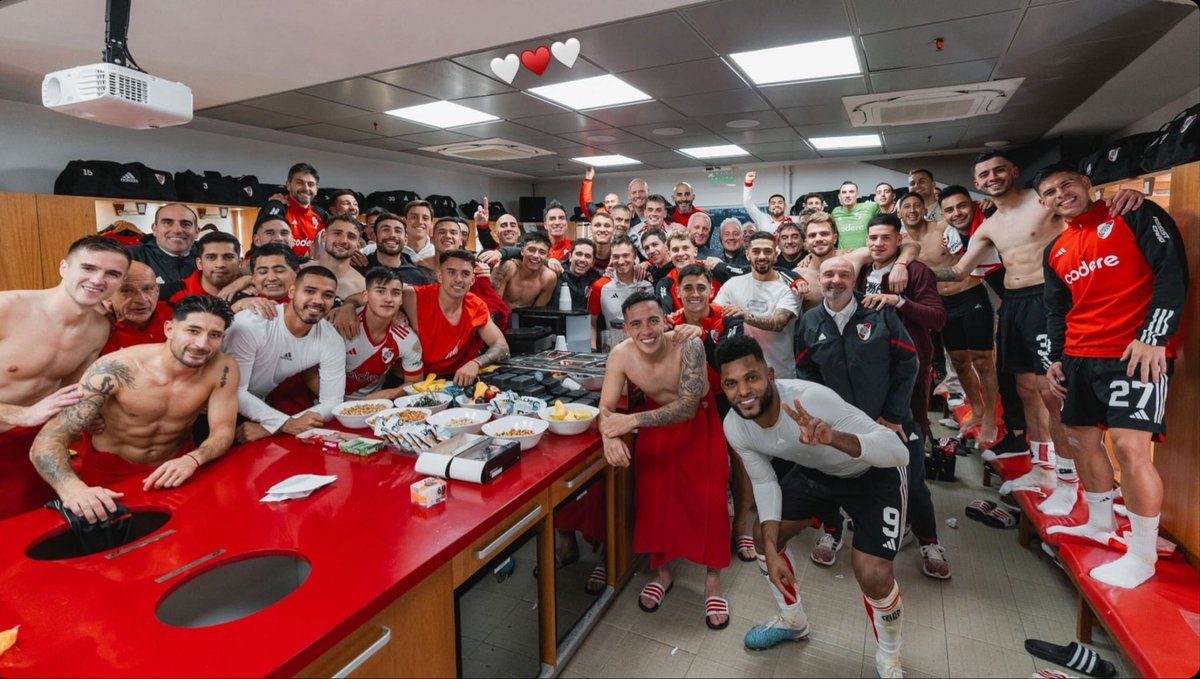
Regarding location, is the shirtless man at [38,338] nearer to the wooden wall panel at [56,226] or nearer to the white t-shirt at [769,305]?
the white t-shirt at [769,305]

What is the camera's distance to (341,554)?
4.42 ft

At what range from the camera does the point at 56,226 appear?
477 centimetres

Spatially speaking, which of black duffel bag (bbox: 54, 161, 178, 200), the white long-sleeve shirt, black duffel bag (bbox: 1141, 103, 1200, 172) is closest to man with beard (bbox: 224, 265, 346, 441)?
the white long-sleeve shirt

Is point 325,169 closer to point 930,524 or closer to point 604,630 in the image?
point 604,630

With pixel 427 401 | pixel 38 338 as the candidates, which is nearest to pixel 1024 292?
pixel 427 401

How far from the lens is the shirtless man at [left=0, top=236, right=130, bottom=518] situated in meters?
2.20

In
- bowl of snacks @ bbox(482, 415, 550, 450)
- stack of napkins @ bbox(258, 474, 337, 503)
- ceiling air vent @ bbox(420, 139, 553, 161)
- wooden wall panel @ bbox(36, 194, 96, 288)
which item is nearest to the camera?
stack of napkins @ bbox(258, 474, 337, 503)

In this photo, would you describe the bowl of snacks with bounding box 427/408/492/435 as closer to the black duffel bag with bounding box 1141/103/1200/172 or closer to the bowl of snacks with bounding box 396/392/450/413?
the bowl of snacks with bounding box 396/392/450/413

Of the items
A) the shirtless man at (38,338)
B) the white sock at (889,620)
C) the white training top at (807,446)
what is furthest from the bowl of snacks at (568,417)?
the shirtless man at (38,338)

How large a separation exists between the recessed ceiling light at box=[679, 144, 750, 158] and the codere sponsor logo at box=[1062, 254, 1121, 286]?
5332 mm

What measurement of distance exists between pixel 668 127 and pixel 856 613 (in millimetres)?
4990

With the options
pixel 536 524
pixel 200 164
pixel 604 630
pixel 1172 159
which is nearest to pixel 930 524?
pixel 604 630

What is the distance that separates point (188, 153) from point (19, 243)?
2103mm

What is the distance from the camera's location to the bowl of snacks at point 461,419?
208cm
